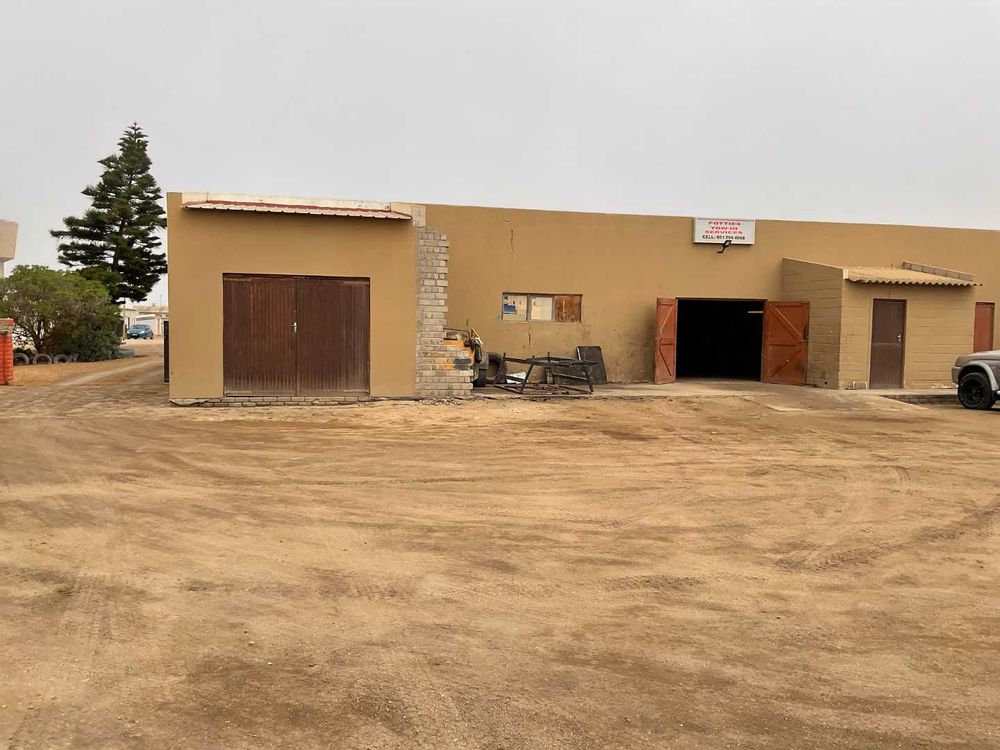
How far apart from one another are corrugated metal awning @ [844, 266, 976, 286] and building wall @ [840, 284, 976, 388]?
0.66 ft

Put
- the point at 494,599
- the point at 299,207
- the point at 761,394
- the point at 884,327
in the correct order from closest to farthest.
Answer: the point at 494,599 < the point at 299,207 < the point at 761,394 < the point at 884,327

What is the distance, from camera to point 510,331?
66.3 feet

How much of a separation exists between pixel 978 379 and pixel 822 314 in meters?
4.19

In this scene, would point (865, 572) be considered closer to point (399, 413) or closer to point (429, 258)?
point (399, 413)

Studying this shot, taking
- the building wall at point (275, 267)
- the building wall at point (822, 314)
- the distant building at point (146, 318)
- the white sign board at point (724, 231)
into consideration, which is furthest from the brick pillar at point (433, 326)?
the distant building at point (146, 318)

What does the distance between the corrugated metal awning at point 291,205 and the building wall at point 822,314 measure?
35.2 ft

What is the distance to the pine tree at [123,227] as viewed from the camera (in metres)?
43.2

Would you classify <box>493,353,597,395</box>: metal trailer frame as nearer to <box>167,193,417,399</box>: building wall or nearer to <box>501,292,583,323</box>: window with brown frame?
<box>501,292,583,323</box>: window with brown frame

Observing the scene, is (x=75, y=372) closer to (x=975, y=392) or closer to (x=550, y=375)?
(x=550, y=375)

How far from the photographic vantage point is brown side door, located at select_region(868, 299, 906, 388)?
19625 millimetres

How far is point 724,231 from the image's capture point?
21031mm

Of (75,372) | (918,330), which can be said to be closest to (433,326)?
(918,330)

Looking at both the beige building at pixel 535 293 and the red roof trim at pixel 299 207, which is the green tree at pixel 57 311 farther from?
the red roof trim at pixel 299 207

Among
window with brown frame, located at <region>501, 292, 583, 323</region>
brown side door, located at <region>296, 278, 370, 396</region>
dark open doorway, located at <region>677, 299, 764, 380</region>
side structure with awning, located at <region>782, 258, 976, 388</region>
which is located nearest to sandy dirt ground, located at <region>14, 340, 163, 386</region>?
brown side door, located at <region>296, 278, 370, 396</region>
